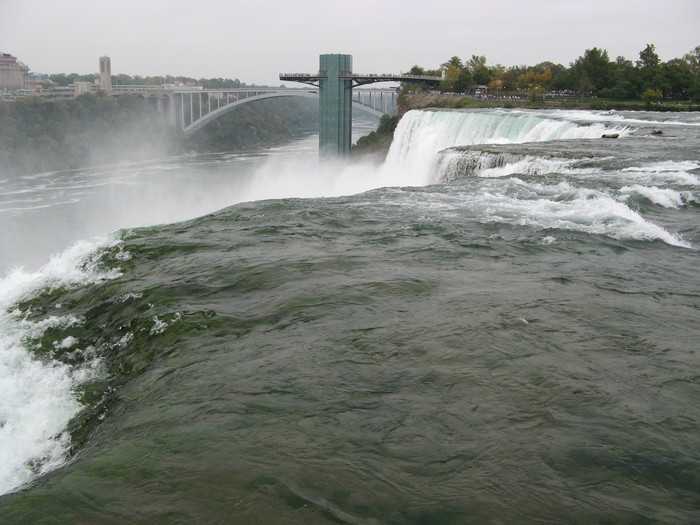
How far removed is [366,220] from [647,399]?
6579 mm

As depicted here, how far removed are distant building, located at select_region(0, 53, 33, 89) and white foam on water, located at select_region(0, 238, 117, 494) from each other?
94.5 metres

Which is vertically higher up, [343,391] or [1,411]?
[343,391]

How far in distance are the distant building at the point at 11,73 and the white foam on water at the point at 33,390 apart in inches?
3720

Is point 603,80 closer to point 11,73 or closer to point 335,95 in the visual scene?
point 335,95

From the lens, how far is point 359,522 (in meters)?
3.52

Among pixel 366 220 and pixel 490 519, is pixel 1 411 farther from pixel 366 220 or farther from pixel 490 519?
pixel 366 220

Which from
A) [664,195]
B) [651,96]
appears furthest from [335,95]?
[664,195]

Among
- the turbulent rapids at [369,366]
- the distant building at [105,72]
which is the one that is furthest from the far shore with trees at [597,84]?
A: the distant building at [105,72]

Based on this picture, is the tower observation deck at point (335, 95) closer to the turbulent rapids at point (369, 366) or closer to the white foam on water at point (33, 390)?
the turbulent rapids at point (369, 366)

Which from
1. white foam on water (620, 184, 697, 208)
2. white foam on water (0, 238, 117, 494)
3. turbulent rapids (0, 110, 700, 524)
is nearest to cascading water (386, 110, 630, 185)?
white foam on water (620, 184, 697, 208)

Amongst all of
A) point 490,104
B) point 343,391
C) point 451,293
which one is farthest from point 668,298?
point 490,104

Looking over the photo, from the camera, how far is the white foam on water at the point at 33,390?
15.6 feet

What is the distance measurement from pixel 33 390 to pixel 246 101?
58.8 m

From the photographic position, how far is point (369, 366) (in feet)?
17.7
